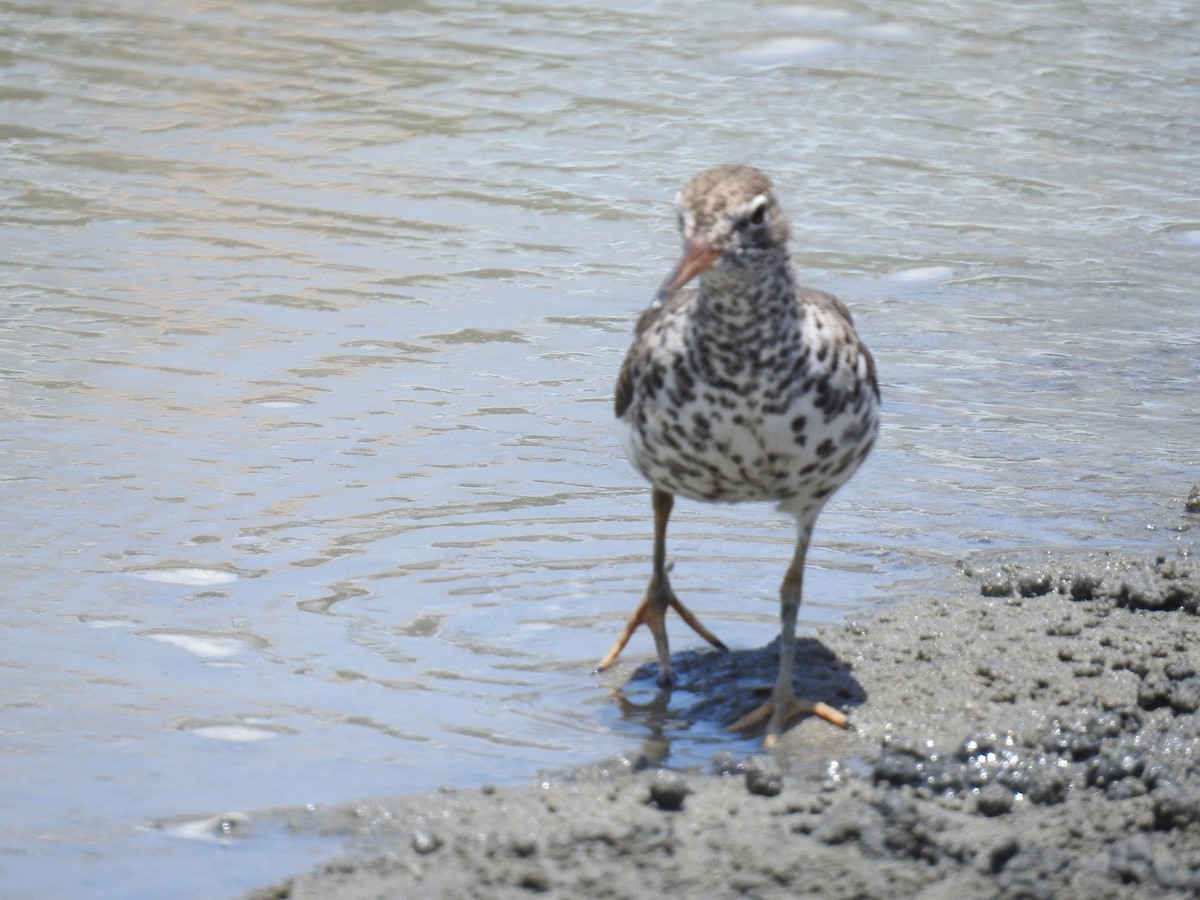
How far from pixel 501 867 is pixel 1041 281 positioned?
24.0 feet

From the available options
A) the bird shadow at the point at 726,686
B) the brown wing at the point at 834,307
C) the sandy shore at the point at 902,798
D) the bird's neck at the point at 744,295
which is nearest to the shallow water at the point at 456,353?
the bird shadow at the point at 726,686

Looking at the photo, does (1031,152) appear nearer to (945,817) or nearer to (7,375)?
(7,375)

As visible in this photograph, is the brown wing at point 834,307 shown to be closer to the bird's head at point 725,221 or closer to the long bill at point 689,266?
the bird's head at point 725,221

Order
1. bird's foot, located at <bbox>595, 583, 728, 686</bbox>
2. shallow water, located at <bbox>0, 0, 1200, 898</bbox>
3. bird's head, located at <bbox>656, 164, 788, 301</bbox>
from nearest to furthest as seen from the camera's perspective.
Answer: bird's head, located at <bbox>656, 164, 788, 301</bbox> < shallow water, located at <bbox>0, 0, 1200, 898</bbox> < bird's foot, located at <bbox>595, 583, 728, 686</bbox>

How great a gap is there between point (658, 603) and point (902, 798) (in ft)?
5.52

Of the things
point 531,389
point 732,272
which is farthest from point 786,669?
point 531,389

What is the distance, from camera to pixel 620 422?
6.39 m

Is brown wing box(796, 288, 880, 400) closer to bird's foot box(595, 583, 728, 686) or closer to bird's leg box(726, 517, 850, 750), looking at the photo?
bird's leg box(726, 517, 850, 750)

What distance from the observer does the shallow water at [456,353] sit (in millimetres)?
6074

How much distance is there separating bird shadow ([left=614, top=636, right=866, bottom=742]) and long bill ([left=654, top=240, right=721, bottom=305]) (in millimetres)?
1522

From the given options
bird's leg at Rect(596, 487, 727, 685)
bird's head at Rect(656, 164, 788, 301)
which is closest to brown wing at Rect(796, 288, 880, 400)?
bird's head at Rect(656, 164, 788, 301)

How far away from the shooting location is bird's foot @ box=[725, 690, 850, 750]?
615cm

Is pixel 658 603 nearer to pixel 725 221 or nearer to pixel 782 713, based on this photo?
pixel 782 713

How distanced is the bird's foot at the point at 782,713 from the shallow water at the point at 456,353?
0.13 metres
